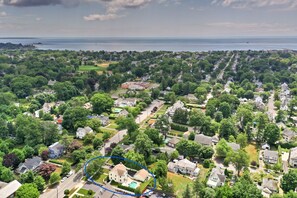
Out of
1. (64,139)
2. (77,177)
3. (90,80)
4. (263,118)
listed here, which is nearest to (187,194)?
(77,177)

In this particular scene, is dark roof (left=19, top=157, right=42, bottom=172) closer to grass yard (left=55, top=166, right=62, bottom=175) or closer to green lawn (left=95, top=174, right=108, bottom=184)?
grass yard (left=55, top=166, right=62, bottom=175)

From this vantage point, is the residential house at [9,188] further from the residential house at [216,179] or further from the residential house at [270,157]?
the residential house at [270,157]

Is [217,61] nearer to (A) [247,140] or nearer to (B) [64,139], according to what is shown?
(A) [247,140]

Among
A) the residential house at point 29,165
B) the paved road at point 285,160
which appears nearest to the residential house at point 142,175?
the residential house at point 29,165

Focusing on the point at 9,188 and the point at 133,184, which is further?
the point at 133,184

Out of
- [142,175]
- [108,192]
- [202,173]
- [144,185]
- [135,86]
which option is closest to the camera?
[108,192]

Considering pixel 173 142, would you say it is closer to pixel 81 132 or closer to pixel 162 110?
pixel 81 132

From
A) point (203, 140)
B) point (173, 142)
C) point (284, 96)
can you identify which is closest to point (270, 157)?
point (203, 140)
